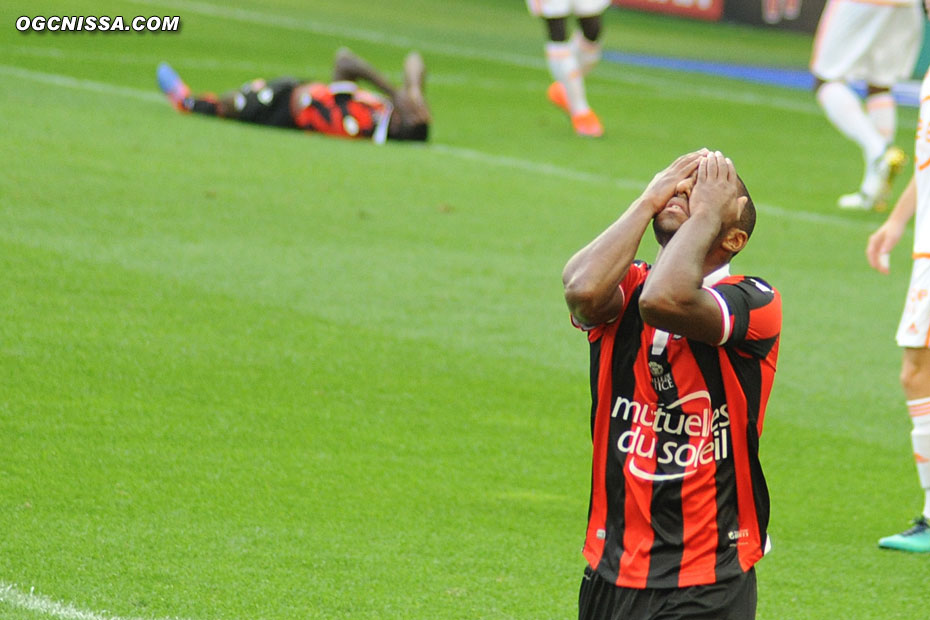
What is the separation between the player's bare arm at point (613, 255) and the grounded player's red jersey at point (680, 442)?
0.48ft

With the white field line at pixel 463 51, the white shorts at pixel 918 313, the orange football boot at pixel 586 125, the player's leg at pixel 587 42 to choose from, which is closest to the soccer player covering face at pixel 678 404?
the white shorts at pixel 918 313

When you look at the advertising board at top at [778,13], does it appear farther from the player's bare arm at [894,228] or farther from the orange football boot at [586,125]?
the player's bare arm at [894,228]

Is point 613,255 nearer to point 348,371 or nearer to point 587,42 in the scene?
point 348,371

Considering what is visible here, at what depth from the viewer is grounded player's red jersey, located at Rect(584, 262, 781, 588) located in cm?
296

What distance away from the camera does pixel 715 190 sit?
2.89m

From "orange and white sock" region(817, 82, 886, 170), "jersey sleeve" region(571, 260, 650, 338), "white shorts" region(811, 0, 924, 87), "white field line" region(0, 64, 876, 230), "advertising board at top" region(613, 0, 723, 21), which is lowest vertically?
"advertising board at top" region(613, 0, 723, 21)

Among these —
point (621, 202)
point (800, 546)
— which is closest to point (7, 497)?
point (800, 546)

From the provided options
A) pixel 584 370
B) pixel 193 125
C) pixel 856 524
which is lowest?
pixel 193 125

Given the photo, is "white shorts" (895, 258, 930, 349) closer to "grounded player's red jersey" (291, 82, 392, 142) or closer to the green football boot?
the green football boot

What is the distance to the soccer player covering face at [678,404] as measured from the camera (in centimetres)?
289

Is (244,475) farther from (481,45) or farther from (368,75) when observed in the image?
(481,45)

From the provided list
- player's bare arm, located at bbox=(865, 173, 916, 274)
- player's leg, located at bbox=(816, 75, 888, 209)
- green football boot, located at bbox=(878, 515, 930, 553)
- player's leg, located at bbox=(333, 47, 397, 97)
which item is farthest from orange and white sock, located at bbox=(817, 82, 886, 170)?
green football boot, located at bbox=(878, 515, 930, 553)

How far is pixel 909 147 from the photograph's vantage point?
14375 millimetres

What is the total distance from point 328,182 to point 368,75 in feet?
6.44
